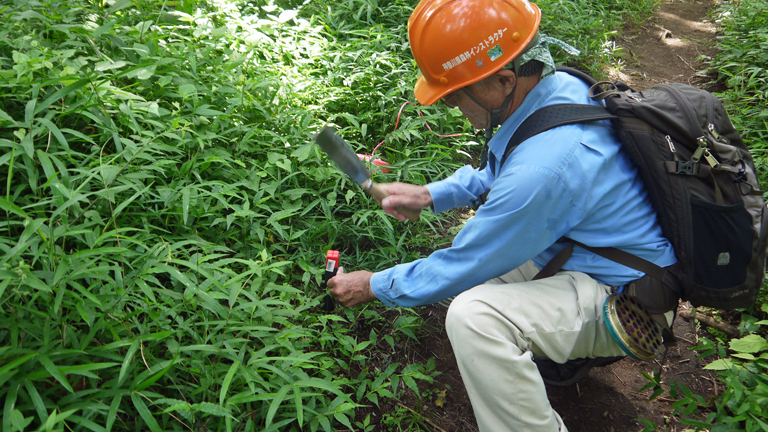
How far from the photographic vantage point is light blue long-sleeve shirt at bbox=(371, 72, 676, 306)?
1.78m

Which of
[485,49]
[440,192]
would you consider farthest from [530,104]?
[440,192]

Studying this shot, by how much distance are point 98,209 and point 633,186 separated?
2.24 m

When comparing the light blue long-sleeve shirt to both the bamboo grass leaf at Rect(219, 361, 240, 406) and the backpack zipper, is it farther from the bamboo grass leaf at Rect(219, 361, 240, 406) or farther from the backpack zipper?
Answer: the bamboo grass leaf at Rect(219, 361, 240, 406)

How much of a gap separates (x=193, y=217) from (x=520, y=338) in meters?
1.65

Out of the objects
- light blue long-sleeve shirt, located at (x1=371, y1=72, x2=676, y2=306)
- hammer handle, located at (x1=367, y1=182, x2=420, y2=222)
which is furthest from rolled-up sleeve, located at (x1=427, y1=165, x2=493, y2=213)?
light blue long-sleeve shirt, located at (x1=371, y1=72, x2=676, y2=306)

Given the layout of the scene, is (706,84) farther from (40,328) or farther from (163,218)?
(40,328)

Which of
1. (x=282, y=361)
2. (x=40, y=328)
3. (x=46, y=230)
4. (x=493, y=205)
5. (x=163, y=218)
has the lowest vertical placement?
(x=282, y=361)

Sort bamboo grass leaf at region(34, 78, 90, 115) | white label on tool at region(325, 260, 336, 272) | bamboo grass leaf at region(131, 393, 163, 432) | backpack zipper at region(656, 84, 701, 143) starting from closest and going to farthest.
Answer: bamboo grass leaf at region(131, 393, 163, 432) → backpack zipper at region(656, 84, 701, 143) → bamboo grass leaf at region(34, 78, 90, 115) → white label on tool at region(325, 260, 336, 272)

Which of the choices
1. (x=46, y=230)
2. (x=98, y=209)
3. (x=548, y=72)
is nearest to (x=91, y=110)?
(x=98, y=209)

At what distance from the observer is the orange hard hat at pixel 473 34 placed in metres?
1.95

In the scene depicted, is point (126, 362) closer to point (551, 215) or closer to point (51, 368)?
point (51, 368)

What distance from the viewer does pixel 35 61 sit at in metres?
2.24

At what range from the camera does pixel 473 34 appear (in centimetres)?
195

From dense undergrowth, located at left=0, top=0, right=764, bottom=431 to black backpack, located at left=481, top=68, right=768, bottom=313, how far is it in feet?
4.02
